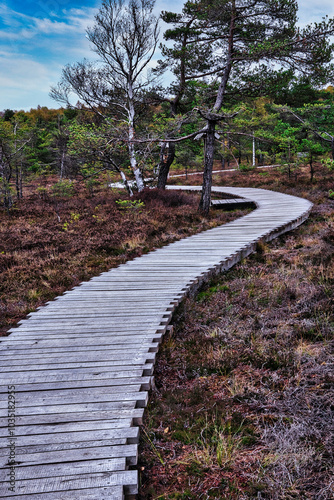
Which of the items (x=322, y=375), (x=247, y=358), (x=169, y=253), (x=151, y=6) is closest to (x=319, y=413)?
(x=322, y=375)

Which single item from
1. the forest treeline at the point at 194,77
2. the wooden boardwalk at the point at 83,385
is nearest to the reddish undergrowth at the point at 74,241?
the wooden boardwalk at the point at 83,385

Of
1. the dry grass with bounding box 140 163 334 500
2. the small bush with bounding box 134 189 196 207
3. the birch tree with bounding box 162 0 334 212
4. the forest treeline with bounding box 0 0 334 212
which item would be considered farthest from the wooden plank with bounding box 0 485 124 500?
the small bush with bounding box 134 189 196 207

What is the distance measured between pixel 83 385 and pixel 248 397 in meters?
1.93

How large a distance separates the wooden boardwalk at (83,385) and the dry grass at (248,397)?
1.26 ft

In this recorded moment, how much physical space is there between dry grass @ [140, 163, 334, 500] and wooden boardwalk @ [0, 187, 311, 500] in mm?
383

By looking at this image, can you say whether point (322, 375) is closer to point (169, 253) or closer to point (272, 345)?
point (272, 345)

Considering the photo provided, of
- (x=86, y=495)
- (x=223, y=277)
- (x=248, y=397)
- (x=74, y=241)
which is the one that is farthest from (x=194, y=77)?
(x=86, y=495)

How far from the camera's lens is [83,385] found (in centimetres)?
336

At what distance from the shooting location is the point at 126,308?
531cm

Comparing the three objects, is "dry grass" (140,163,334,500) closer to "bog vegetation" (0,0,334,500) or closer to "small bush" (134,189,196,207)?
"bog vegetation" (0,0,334,500)

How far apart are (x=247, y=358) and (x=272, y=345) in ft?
1.52

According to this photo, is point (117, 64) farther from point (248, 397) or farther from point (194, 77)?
point (248, 397)

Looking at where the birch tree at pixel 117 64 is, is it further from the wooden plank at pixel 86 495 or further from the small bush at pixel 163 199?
the wooden plank at pixel 86 495

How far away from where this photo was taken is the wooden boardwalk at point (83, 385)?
2344 mm
